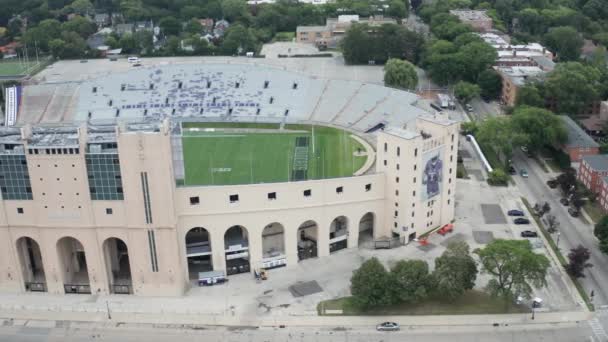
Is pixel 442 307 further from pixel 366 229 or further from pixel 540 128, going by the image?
pixel 540 128

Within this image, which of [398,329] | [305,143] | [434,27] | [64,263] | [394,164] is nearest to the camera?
[398,329]

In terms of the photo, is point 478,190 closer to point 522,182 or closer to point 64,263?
point 522,182

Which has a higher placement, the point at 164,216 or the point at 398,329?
the point at 164,216

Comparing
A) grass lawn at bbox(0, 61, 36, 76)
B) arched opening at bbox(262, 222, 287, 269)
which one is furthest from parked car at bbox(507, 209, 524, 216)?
grass lawn at bbox(0, 61, 36, 76)

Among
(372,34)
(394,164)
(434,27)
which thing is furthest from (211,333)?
(434,27)

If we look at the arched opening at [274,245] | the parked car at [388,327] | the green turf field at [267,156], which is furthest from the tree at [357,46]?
the parked car at [388,327]

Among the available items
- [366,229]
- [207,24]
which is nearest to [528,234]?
[366,229]

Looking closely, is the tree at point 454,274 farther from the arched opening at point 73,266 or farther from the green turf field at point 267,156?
the arched opening at point 73,266

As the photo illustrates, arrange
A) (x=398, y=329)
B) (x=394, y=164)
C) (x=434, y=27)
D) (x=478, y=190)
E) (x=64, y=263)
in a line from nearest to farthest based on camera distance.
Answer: (x=398, y=329) → (x=64, y=263) → (x=394, y=164) → (x=478, y=190) → (x=434, y=27)
